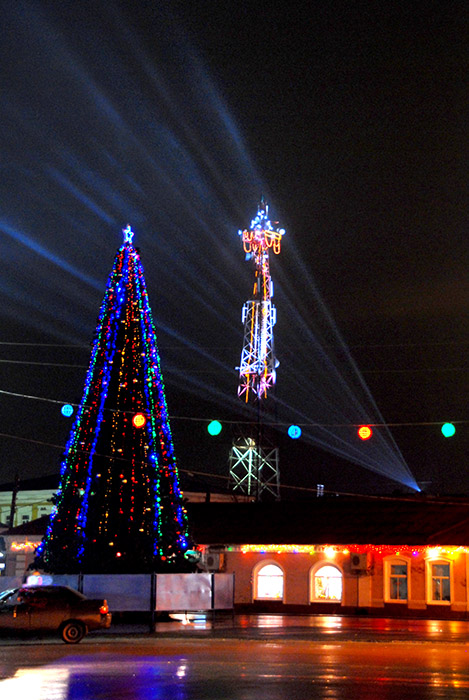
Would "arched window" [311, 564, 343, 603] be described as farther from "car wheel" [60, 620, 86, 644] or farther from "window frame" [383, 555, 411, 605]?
"car wheel" [60, 620, 86, 644]

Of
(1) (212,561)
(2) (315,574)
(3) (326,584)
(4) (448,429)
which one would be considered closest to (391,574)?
(3) (326,584)

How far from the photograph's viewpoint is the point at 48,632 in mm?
21641

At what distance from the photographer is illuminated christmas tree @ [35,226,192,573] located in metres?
28.8

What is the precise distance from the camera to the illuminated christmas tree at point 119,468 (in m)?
28.8

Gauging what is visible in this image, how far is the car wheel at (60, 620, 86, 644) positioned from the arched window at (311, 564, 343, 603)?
19.8 metres

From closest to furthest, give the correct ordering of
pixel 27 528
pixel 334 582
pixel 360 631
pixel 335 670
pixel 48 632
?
pixel 335 670 < pixel 48 632 < pixel 360 631 < pixel 334 582 < pixel 27 528

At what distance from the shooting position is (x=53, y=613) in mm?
21672

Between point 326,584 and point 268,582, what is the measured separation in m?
2.83

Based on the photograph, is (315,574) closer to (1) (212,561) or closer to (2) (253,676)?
(1) (212,561)

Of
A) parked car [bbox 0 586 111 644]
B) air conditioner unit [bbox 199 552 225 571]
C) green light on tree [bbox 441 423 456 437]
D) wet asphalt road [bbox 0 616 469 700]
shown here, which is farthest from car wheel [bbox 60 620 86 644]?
air conditioner unit [bbox 199 552 225 571]

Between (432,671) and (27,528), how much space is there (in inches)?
1413

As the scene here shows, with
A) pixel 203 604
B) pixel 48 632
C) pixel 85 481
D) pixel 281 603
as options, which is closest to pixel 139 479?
pixel 85 481

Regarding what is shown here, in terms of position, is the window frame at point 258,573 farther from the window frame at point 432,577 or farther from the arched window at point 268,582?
the window frame at point 432,577

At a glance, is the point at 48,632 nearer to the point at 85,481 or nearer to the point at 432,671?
the point at 85,481
